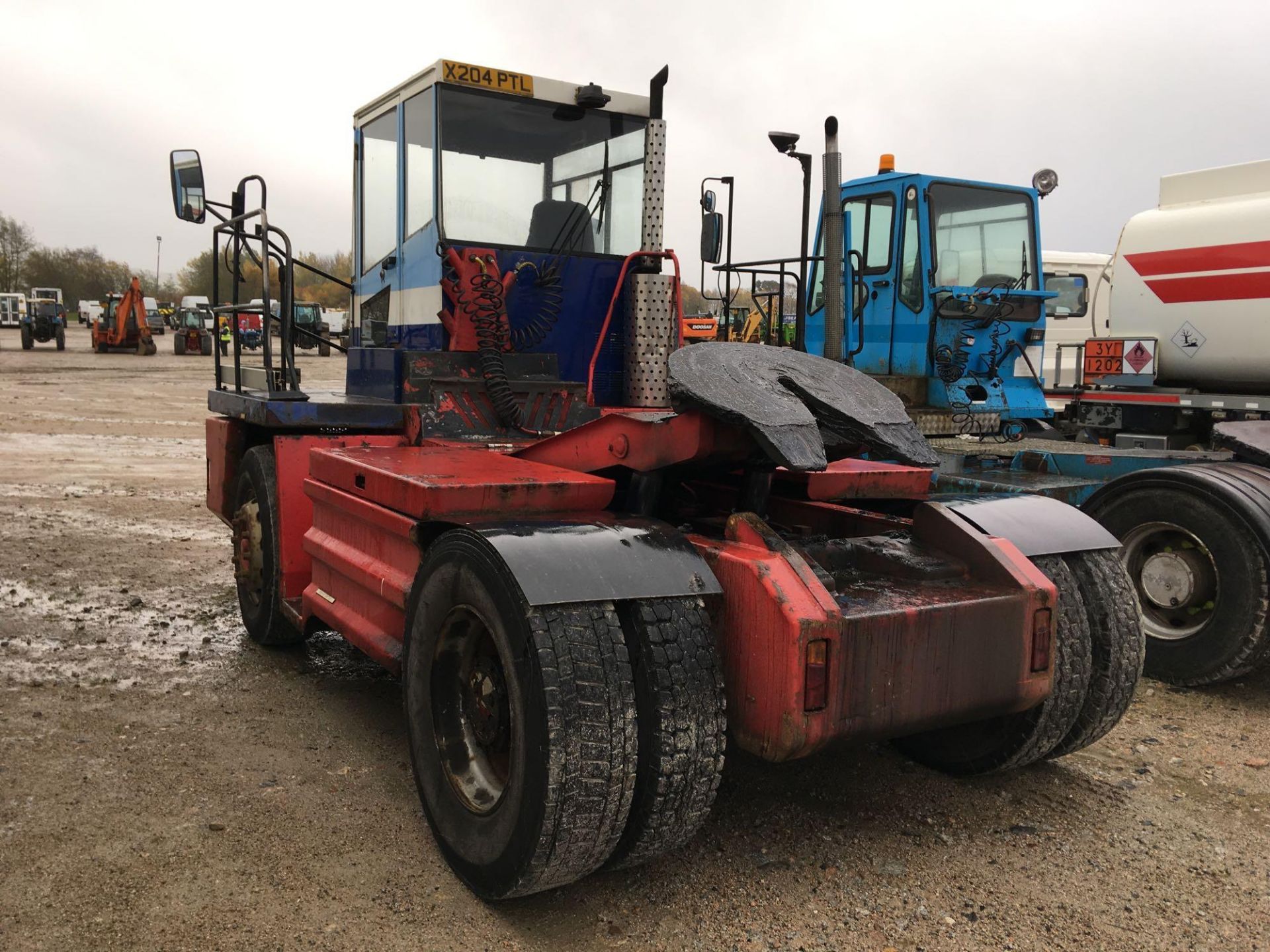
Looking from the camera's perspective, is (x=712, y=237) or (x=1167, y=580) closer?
(x=1167, y=580)

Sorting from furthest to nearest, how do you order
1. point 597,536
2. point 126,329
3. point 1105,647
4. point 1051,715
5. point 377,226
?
point 126,329 < point 377,226 < point 1105,647 < point 1051,715 < point 597,536

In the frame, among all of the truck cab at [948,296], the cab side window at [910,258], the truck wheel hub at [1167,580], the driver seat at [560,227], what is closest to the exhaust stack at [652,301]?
the driver seat at [560,227]

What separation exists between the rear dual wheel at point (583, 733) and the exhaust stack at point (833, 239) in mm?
3674

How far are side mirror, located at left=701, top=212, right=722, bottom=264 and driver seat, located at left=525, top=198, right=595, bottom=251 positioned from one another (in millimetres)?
804

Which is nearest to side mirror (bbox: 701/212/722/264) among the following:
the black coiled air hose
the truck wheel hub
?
the black coiled air hose

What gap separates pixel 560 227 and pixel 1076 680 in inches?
128

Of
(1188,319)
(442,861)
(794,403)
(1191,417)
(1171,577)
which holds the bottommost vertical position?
(442,861)

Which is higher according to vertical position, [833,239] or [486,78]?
[486,78]

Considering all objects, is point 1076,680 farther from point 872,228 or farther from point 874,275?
point 872,228

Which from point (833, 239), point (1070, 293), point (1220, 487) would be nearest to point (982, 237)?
point (1070, 293)

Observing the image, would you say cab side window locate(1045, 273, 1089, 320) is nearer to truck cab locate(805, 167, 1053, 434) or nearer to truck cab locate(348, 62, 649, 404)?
truck cab locate(805, 167, 1053, 434)

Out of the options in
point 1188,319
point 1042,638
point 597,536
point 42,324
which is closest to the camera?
point 597,536

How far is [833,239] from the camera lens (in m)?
6.57

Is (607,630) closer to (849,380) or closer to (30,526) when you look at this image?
(849,380)
